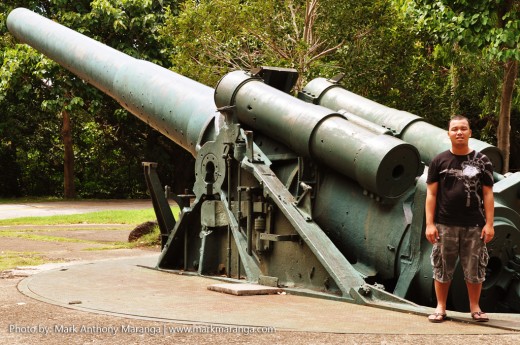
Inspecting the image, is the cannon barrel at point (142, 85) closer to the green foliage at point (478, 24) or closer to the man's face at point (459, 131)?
the man's face at point (459, 131)

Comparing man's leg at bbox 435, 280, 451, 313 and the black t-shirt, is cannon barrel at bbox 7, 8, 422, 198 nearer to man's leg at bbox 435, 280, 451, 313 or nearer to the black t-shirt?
the black t-shirt

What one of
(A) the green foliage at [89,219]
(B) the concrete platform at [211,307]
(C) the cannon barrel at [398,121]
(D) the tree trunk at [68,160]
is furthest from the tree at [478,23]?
(D) the tree trunk at [68,160]

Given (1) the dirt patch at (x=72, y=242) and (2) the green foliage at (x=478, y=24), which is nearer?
(1) the dirt patch at (x=72, y=242)

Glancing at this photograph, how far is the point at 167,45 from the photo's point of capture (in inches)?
974

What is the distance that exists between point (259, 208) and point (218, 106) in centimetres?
137

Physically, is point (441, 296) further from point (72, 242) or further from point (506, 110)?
point (506, 110)

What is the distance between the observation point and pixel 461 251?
5.75m

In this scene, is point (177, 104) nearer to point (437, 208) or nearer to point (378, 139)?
point (378, 139)

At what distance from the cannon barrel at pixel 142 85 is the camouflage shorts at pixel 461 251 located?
3.86m

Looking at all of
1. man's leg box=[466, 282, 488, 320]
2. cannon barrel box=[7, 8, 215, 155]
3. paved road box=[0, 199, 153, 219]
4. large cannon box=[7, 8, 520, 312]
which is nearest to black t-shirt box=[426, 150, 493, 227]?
man's leg box=[466, 282, 488, 320]

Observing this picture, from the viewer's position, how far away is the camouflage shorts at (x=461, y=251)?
5.70 metres

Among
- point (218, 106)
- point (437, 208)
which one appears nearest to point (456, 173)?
point (437, 208)

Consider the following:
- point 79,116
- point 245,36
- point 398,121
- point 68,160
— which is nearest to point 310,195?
point 398,121

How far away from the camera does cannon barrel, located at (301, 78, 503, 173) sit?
7.72 metres
